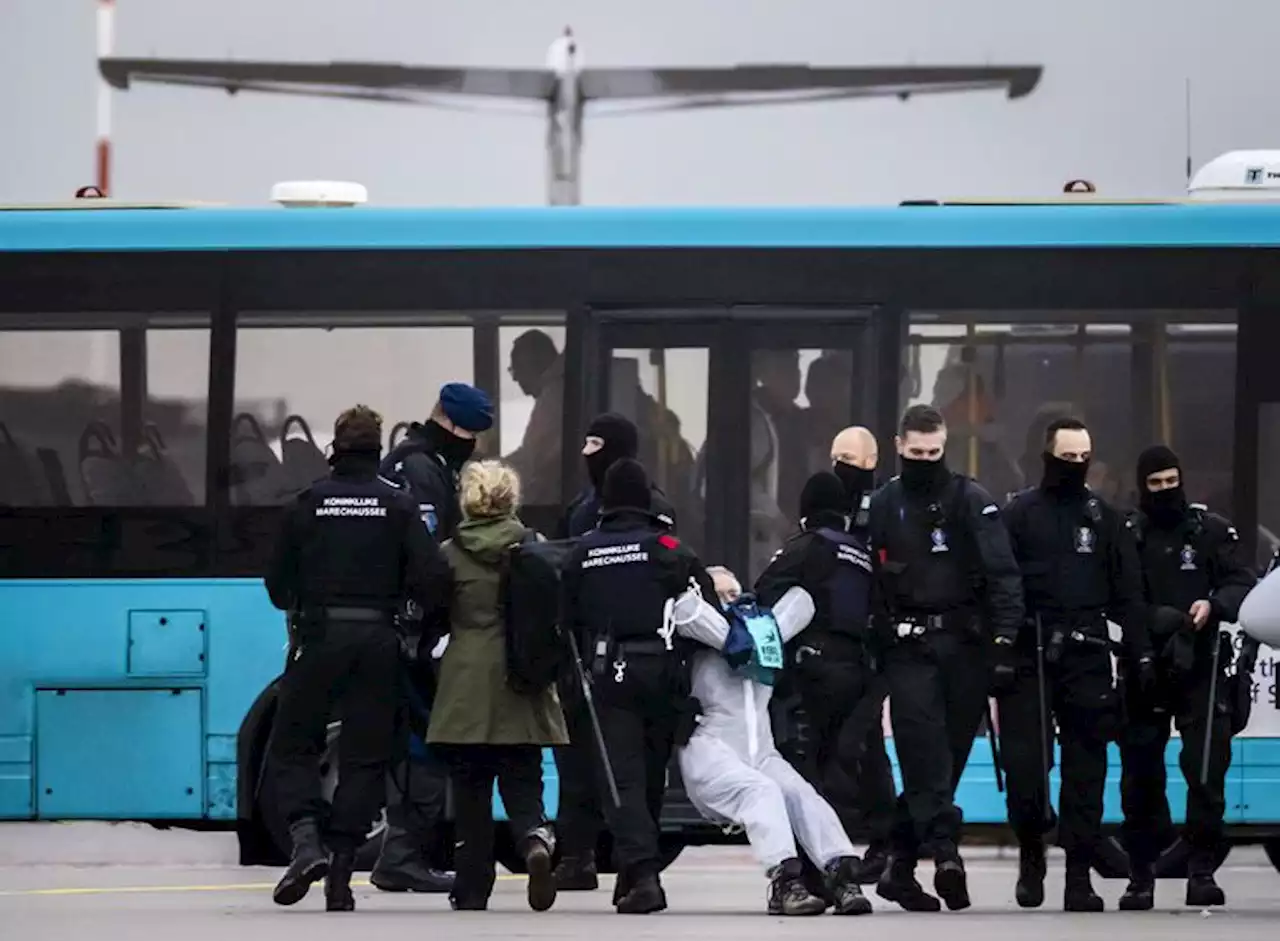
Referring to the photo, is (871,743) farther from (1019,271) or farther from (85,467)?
(85,467)

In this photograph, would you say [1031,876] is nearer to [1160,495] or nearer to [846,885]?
[846,885]

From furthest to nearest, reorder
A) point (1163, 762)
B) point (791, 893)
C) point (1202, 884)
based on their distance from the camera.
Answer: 1. point (1163, 762)
2. point (1202, 884)
3. point (791, 893)

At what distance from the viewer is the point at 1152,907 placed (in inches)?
507

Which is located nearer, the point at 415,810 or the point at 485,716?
the point at 485,716

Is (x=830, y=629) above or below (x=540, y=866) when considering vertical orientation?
above

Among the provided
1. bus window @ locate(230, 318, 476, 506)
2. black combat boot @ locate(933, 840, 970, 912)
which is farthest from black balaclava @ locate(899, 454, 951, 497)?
bus window @ locate(230, 318, 476, 506)

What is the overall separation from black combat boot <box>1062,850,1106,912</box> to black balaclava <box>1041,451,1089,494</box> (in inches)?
57.9

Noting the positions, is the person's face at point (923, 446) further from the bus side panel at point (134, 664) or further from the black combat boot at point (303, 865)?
the bus side panel at point (134, 664)

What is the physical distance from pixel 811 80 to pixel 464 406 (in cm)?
4441

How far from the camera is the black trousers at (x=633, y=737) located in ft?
39.9

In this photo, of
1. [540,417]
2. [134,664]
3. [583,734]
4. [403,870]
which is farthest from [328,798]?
[583,734]

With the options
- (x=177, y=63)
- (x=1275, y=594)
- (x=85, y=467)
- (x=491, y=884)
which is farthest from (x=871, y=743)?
(x=177, y=63)

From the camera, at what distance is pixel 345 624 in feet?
39.9

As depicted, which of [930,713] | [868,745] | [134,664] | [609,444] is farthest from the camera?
[134,664]
